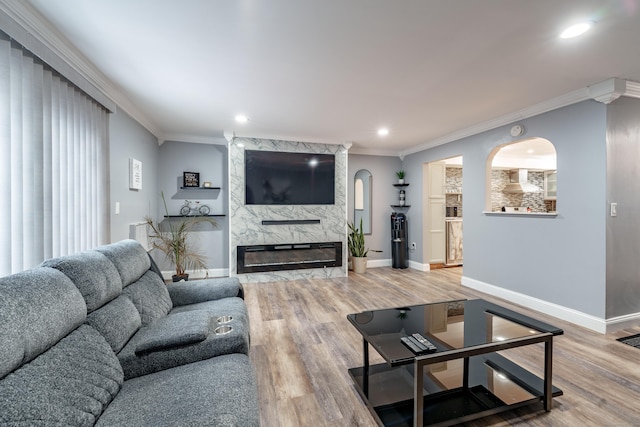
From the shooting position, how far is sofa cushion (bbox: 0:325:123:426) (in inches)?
33.4

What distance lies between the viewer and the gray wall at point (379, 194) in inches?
228

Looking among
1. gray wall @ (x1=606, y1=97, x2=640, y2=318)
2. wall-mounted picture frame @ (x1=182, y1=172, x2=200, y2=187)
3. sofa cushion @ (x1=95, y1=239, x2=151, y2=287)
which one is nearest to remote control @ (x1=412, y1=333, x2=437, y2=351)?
sofa cushion @ (x1=95, y1=239, x2=151, y2=287)

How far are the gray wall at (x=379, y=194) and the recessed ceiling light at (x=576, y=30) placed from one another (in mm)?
3882

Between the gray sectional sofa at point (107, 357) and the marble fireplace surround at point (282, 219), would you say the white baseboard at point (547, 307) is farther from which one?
the gray sectional sofa at point (107, 357)

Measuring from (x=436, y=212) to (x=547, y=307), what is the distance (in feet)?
9.46

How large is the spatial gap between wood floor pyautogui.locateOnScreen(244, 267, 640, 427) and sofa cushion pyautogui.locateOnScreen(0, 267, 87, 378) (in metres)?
1.15

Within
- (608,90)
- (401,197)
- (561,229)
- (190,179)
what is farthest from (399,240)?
(190,179)

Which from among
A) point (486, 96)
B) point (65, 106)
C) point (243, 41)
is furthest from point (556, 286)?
point (65, 106)

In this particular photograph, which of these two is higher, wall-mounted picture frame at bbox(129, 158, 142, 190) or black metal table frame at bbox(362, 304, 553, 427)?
wall-mounted picture frame at bbox(129, 158, 142, 190)

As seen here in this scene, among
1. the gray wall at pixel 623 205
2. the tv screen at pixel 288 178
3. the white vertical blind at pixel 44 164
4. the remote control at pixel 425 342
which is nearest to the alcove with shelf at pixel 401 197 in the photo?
the tv screen at pixel 288 178

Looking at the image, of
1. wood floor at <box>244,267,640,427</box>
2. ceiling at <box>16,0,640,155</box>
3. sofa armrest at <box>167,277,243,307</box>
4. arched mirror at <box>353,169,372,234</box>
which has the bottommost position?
wood floor at <box>244,267,640,427</box>

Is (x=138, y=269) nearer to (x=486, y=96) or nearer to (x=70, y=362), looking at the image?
(x=70, y=362)

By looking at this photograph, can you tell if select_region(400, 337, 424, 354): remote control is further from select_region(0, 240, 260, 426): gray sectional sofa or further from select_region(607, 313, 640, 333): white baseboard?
select_region(607, 313, 640, 333): white baseboard

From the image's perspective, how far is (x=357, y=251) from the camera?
5.40 metres
